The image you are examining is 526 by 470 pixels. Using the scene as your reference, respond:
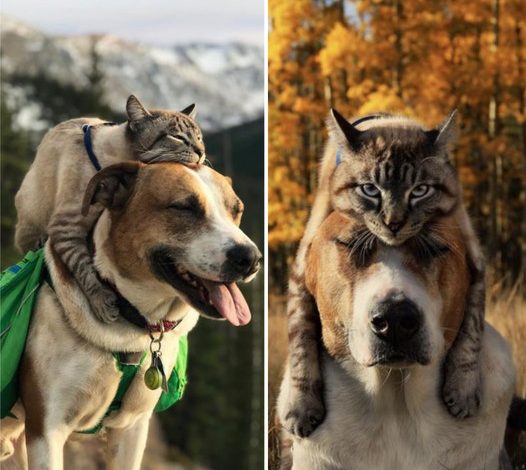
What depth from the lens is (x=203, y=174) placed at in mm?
3168

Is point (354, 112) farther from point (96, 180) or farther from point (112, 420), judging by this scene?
point (112, 420)

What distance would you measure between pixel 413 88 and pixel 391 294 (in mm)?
930

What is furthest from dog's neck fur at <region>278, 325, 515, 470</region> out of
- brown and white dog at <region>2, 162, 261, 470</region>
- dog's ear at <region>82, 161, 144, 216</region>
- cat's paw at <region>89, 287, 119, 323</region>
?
dog's ear at <region>82, 161, 144, 216</region>

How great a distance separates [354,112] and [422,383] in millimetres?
992

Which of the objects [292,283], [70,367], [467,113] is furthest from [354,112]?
[70,367]

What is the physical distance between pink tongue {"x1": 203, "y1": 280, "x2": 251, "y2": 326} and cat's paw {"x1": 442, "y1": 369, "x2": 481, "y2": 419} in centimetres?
66

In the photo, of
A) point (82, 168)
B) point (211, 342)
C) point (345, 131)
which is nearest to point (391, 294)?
point (345, 131)

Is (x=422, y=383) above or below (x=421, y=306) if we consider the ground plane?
below

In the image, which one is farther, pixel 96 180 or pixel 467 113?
pixel 467 113

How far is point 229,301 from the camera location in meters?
3.13

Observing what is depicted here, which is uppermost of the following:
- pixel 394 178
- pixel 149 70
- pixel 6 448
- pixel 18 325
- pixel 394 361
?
pixel 149 70

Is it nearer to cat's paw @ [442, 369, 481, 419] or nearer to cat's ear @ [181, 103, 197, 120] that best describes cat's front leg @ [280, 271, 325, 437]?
cat's paw @ [442, 369, 481, 419]

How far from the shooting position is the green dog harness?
319cm

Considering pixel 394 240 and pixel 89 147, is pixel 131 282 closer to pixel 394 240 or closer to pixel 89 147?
pixel 89 147
